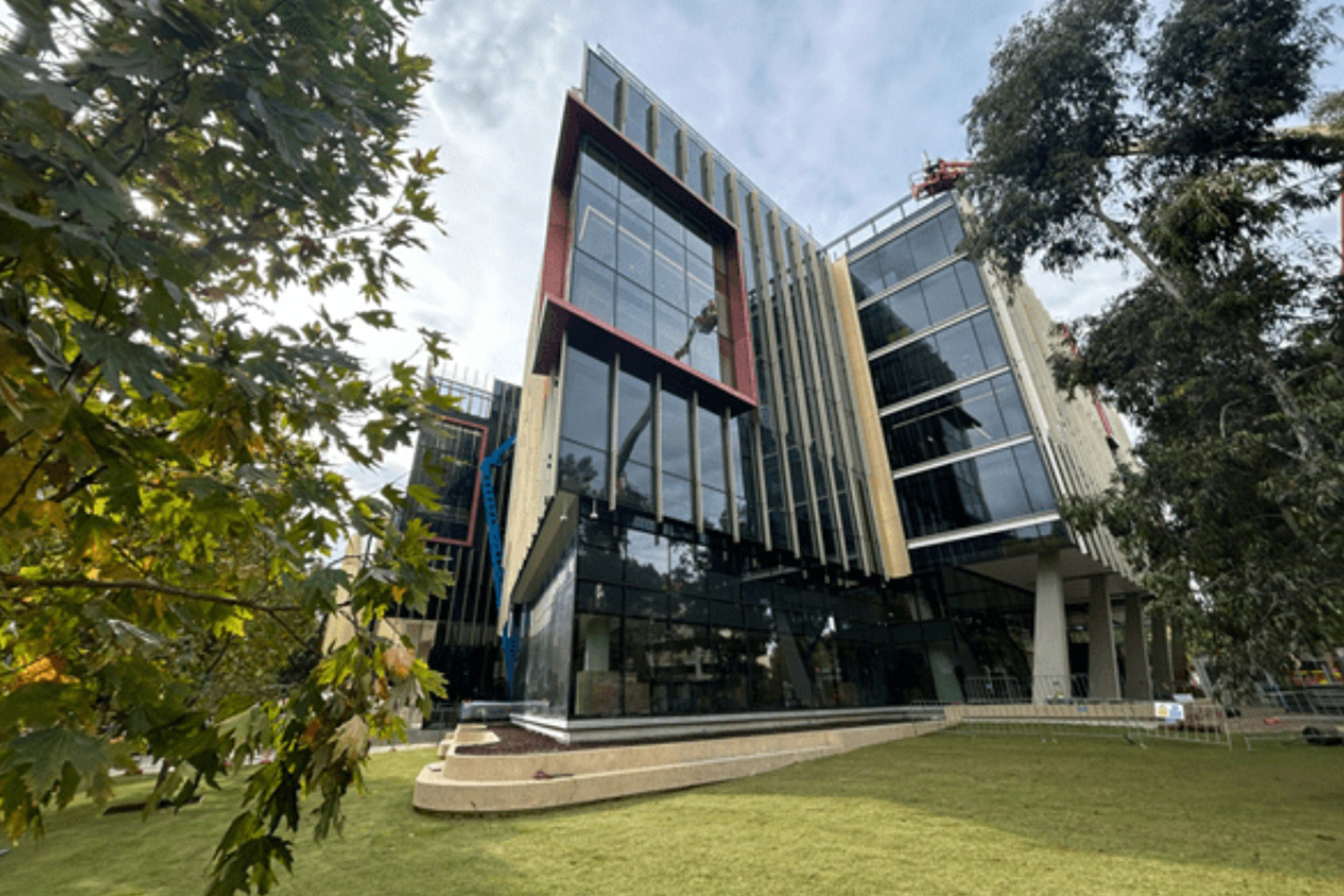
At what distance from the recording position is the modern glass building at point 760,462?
14594mm

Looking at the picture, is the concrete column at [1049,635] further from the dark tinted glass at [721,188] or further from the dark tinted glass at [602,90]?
the dark tinted glass at [602,90]

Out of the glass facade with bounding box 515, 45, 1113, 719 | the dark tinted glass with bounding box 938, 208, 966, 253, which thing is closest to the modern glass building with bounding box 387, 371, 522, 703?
the glass facade with bounding box 515, 45, 1113, 719

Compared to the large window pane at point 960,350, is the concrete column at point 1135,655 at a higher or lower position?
lower

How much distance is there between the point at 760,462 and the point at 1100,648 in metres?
20.2

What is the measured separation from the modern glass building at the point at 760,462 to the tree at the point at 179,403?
11.2m

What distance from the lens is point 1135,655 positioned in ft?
99.2

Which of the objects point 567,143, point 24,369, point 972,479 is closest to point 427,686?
point 24,369

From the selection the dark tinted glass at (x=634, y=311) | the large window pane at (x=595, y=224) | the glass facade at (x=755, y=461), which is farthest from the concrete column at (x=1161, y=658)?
the large window pane at (x=595, y=224)

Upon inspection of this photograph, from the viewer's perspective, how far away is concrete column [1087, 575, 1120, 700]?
2405 cm

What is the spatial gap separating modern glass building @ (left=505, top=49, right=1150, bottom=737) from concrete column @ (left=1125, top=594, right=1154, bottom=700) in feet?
8.55

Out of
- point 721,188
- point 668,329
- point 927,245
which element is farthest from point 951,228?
point 668,329

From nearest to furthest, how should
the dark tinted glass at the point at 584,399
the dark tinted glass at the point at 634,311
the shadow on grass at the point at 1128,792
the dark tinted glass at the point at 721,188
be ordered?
the shadow on grass at the point at 1128,792
the dark tinted glass at the point at 584,399
the dark tinted glass at the point at 634,311
the dark tinted glass at the point at 721,188

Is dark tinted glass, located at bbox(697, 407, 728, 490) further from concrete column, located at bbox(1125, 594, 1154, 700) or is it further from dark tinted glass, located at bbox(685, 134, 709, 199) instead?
concrete column, located at bbox(1125, 594, 1154, 700)

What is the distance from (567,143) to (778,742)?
761 inches
